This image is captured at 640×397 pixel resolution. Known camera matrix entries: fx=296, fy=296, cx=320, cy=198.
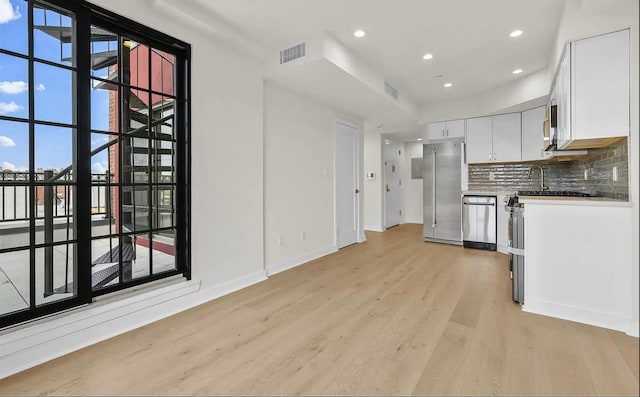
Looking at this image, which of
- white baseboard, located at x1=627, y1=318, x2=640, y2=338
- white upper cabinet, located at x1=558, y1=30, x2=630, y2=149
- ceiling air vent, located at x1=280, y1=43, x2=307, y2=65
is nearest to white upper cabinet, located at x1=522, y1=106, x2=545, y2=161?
white upper cabinet, located at x1=558, y1=30, x2=630, y2=149

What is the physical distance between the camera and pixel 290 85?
366 cm

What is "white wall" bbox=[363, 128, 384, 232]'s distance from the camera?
643 cm

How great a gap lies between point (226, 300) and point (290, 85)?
2566mm

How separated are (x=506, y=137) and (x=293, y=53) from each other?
3716 millimetres

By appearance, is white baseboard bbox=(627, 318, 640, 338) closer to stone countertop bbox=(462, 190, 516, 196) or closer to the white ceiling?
the white ceiling

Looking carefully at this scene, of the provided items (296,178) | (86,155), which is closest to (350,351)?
(86,155)

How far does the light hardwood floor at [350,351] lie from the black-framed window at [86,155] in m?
0.55

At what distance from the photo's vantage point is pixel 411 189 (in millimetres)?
7797

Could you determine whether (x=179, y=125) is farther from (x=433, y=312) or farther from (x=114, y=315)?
(x=433, y=312)

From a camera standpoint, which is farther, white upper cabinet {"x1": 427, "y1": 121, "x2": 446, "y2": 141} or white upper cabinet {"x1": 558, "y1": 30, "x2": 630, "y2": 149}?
white upper cabinet {"x1": 427, "y1": 121, "x2": 446, "y2": 141}

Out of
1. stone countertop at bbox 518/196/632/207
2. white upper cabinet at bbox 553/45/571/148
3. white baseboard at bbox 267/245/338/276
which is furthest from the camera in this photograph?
white baseboard at bbox 267/245/338/276

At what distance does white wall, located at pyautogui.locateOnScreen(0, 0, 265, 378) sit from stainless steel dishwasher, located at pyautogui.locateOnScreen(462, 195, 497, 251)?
3.43 metres

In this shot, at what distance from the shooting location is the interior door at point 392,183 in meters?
6.83

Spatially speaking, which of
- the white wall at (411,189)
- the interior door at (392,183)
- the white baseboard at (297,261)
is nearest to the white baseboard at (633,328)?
the white baseboard at (297,261)
